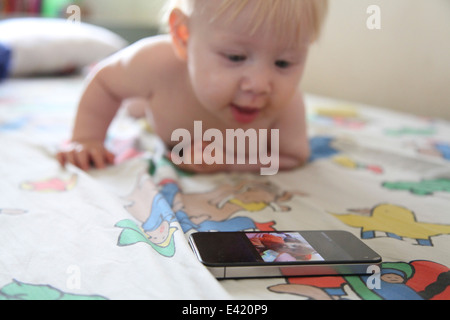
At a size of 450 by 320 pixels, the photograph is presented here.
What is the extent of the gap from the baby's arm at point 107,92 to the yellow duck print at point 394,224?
0.47 metres

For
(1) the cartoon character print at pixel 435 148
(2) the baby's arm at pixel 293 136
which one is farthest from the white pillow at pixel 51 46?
(1) the cartoon character print at pixel 435 148

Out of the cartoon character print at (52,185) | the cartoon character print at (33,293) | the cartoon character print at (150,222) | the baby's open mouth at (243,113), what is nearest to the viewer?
the cartoon character print at (33,293)

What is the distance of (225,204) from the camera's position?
2.10ft

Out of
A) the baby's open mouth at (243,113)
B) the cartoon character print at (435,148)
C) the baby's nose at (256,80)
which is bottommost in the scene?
the cartoon character print at (435,148)

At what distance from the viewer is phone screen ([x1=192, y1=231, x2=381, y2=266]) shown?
0.44m

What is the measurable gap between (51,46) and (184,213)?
1278 millimetres

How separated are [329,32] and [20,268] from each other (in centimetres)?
161

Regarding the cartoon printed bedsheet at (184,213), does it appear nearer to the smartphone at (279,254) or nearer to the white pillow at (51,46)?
the smartphone at (279,254)

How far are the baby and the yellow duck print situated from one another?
0.75 ft

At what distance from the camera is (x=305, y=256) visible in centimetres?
46

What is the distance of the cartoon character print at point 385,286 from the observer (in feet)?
1.36

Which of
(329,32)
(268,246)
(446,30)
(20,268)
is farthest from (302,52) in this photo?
(329,32)

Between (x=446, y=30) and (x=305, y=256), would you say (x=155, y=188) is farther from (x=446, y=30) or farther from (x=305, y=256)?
(x=446, y=30)

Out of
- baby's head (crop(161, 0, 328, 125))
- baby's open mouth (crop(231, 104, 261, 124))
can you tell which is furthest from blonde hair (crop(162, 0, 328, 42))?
baby's open mouth (crop(231, 104, 261, 124))
